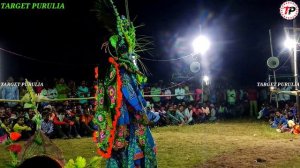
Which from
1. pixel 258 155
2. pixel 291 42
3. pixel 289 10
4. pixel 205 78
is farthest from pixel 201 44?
pixel 258 155

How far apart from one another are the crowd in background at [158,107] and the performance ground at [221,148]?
1.02 meters

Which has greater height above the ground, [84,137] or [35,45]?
[35,45]

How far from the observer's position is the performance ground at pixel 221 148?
8297 mm

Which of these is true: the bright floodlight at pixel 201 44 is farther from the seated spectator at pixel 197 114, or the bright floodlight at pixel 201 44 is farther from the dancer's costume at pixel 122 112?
the dancer's costume at pixel 122 112

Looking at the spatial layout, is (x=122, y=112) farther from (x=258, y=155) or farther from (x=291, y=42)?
(x=291, y=42)

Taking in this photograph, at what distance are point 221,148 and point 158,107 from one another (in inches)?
301

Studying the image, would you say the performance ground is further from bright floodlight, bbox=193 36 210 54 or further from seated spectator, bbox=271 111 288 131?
bright floodlight, bbox=193 36 210 54

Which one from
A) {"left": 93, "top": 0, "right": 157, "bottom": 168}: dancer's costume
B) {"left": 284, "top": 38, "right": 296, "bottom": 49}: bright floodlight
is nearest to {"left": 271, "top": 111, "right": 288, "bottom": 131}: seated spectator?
{"left": 284, "top": 38, "right": 296, "bottom": 49}: bright floodlight

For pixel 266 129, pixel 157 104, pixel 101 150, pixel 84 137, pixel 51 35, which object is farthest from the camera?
pixel 51 35

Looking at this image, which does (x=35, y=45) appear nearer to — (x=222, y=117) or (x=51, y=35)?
(x=51, y=35)

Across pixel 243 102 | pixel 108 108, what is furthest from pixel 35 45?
pixel 108 108

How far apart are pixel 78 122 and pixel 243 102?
1019 centimetres

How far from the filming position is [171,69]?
77.4 ft

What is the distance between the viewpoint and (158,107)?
58.3ft
